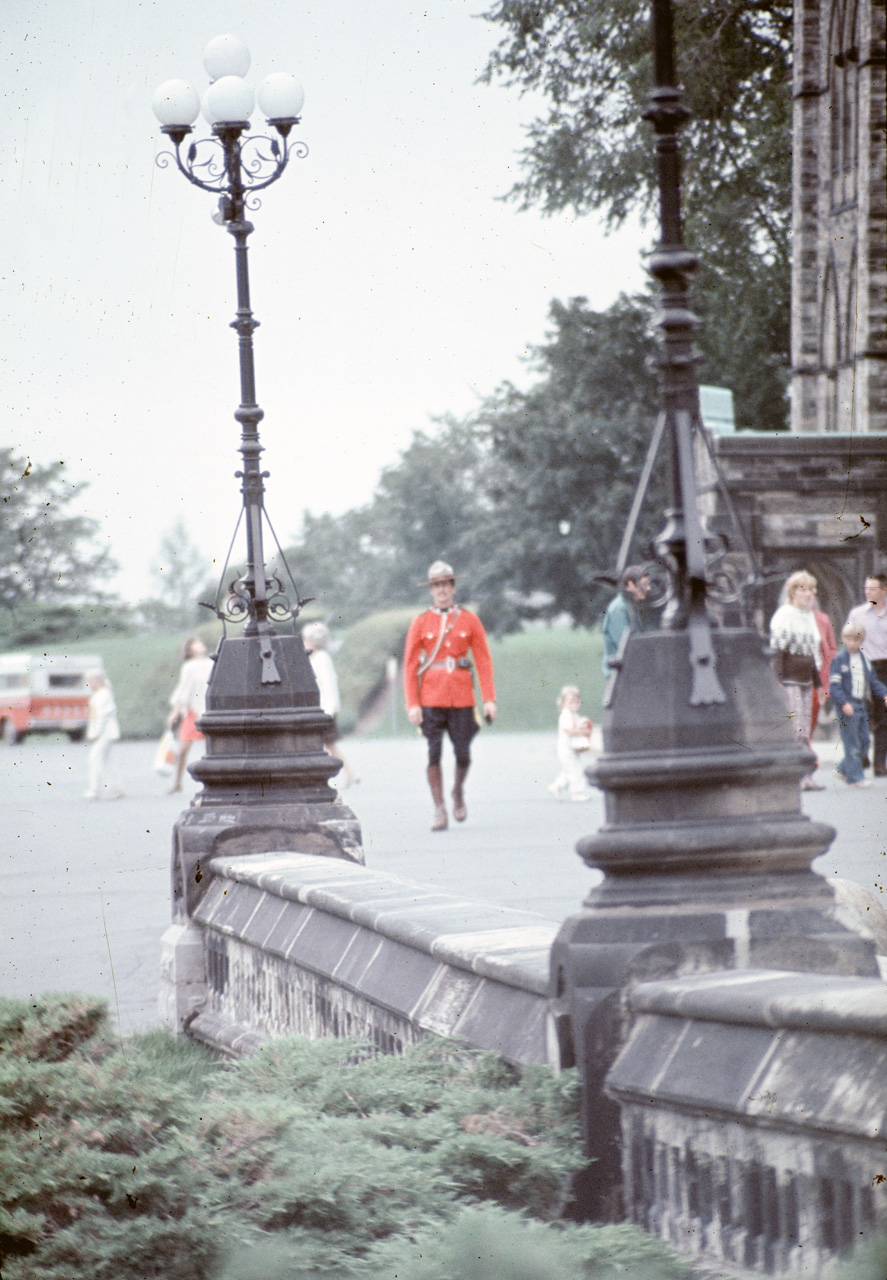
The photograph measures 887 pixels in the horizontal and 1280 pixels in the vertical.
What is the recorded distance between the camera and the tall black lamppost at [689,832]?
3.50 meters

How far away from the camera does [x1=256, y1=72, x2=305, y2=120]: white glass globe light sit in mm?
8836

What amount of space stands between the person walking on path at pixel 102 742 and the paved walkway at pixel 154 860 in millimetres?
382

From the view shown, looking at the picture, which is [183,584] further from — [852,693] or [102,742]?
[852,693]

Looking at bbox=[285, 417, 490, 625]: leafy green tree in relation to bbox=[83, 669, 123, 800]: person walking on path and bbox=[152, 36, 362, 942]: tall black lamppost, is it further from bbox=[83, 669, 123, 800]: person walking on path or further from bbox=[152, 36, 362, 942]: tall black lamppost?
bbox=[152, 36, 362, 942]: tall black lamppost

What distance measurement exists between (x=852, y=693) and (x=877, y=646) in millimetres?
934

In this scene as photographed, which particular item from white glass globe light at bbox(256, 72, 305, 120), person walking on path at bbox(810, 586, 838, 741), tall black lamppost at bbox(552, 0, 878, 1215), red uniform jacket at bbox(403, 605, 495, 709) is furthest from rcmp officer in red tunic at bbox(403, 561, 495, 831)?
tall black lamppost at bbox(552, 0, 878, 1215)

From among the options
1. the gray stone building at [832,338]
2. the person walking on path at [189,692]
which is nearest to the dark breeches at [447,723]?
the gray stone building at [832,338]

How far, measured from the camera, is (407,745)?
3462cm

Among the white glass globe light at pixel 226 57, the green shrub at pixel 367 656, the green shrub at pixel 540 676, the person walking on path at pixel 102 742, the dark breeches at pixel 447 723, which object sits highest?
the white glass globe light at pixel 226 57

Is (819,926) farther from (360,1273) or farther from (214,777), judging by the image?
(214,777)

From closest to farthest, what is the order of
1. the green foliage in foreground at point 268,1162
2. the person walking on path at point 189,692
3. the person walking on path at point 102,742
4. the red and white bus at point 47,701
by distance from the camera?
the green foliage in foreground at point 268,1162 < the person walking on path at point 189,692 < the person walking on path at point 102,742 < the red and white bus at point 47,701

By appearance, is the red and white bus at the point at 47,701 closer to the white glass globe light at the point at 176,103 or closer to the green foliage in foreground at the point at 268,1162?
the white glass globe light at the point at 176,103

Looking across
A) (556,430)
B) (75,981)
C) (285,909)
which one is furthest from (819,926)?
(556,430)

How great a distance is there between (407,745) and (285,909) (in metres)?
28.5
